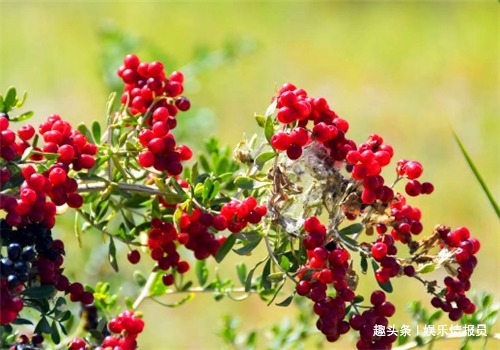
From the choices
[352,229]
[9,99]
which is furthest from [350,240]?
[9,99]

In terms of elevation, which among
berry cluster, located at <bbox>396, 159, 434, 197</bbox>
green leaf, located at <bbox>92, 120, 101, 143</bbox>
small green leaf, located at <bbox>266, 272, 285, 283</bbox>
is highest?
green leaf, located at <bbox>92, 120, 101, 143</bbox>

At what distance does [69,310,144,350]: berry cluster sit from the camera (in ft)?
4.05

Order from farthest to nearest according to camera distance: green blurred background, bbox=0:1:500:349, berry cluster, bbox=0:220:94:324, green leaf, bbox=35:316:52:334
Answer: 1. green blurred background, bbox=0:1:500:349
2. green leaf, bbox=35:316:52:334
3. berry cluster, bbox=0:220:94:324

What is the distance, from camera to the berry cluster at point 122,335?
123 centimetres

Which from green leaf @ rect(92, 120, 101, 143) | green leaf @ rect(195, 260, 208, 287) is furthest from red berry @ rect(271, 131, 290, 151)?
green leaf @ rect(195, 260, 208, 287)

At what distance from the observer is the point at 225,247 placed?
1278mm

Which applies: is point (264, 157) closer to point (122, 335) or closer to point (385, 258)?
point (385, 258)

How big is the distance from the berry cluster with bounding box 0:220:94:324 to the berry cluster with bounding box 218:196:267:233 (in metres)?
0.22

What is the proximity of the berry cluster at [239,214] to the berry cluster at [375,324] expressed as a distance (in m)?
0.19

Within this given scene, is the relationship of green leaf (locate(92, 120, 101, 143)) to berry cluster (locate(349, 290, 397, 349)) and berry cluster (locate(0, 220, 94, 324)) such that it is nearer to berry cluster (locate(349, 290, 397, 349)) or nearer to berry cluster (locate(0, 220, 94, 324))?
berry cluster (locate(0, 220, 94, 324))

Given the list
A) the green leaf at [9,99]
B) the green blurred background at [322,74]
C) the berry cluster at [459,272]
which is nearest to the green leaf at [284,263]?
the berry cluster at [459,272]

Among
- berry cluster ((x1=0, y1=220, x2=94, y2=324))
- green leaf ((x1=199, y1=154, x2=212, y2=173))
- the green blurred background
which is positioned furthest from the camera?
the green blurred background

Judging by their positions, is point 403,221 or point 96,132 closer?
point 403,221

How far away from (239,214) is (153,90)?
0.88 feet
